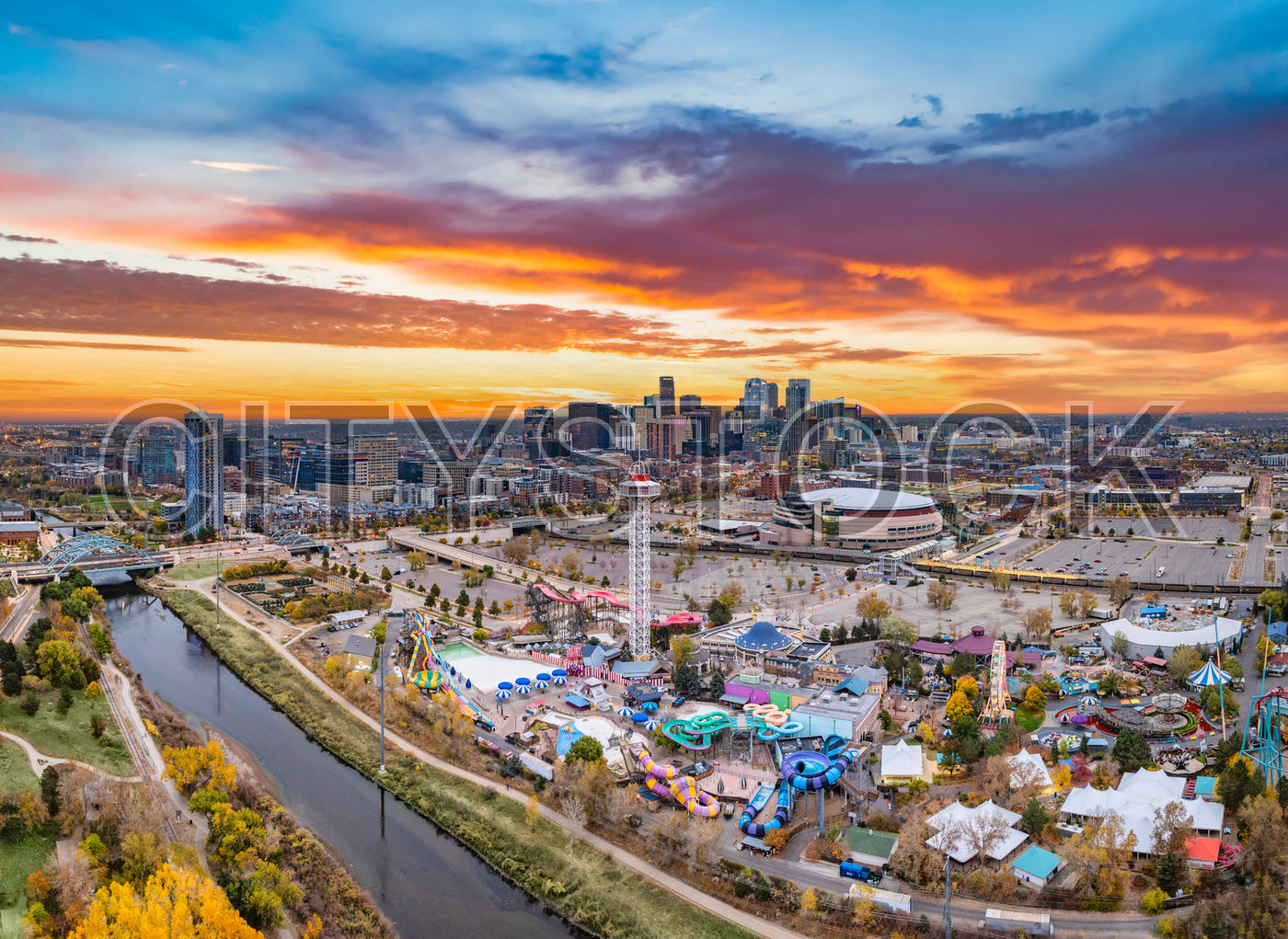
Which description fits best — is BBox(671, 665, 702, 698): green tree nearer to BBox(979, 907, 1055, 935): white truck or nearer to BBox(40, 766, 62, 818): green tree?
BBox(979, 907, 1055, 935): white truck

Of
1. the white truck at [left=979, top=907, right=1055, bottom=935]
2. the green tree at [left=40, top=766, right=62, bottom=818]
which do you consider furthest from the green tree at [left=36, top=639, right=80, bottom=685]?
the white truck at [left=979, top=907, right=1055, bottom=935]

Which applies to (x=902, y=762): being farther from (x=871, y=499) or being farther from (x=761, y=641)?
(x=871, y=499)

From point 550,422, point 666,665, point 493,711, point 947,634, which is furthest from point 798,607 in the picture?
point 550,422

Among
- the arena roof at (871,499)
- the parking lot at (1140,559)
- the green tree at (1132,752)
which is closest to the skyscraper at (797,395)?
the arena roof at (871,499)

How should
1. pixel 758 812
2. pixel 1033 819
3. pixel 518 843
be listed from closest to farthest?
pixel 1033 819 → pixel 518 843 → pixel 758 812

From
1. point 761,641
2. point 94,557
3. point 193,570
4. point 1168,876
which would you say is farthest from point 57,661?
point 1168,876

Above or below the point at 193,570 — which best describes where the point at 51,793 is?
above

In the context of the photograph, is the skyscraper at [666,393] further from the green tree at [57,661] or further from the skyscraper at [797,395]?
the green tree at [57,661]
